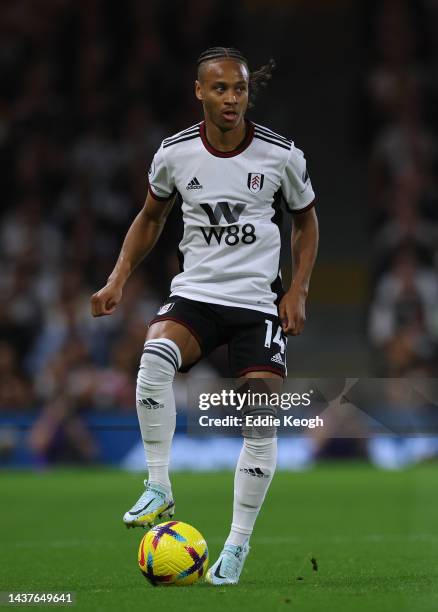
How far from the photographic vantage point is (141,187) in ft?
55.8

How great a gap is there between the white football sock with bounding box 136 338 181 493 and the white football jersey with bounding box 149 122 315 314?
1.11 ft

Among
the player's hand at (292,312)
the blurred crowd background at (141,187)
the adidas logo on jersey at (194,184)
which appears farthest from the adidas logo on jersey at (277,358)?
the blurred crowd background at (141,187)

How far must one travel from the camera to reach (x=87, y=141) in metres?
17.8

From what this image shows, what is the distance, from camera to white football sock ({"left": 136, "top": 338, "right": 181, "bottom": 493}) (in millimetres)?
6062

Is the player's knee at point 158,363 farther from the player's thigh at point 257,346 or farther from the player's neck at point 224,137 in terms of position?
the player's neck at point 224,137

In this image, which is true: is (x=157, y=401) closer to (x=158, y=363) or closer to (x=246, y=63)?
(x=158, y=363)

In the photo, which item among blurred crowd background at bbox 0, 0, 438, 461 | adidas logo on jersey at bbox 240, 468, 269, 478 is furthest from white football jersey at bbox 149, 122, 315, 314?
blurred crowd background at bbox 0, 0, 438, 461

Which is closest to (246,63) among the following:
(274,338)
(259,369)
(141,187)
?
(274,338)

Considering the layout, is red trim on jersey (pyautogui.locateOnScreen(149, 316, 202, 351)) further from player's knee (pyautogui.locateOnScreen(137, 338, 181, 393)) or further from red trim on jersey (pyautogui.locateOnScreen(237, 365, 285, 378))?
red trim on jersey (pyautogui.locateOnScreen(237, 365, 285, 378))

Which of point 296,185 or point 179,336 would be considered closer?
point 179,336

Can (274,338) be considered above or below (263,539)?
above

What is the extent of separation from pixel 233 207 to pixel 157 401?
0.97 metres

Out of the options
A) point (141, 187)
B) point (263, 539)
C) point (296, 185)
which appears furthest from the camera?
point (141, 187)

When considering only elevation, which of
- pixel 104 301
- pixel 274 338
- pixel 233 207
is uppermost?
pixel 233 207
